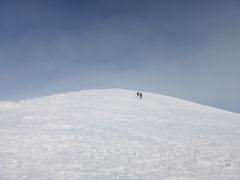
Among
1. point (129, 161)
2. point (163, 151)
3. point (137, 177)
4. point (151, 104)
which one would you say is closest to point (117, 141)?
point (163, 151)

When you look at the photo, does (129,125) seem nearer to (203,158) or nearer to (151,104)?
(203,158)

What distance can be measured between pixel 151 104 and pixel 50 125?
20692mm

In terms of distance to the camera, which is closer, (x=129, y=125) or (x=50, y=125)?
(x=50, y=125)

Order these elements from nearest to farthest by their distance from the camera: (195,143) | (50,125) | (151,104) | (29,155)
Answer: (29,155) < (195,143) < (50,125) < (151,104)

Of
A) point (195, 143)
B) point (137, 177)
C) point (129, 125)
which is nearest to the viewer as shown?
point (137, 177)

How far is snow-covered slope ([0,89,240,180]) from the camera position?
13.8 metres

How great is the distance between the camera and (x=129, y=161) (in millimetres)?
15844

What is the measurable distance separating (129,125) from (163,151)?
30.7ft

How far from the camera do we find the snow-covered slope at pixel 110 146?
13.8 m

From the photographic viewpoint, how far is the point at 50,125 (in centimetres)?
2508

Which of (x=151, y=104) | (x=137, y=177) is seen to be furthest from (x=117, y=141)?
(x=151, y=104)

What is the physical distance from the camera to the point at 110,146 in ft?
63.1

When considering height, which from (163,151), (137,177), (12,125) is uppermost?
(12,125)

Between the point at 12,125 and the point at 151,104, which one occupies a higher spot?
the point at 151,104
